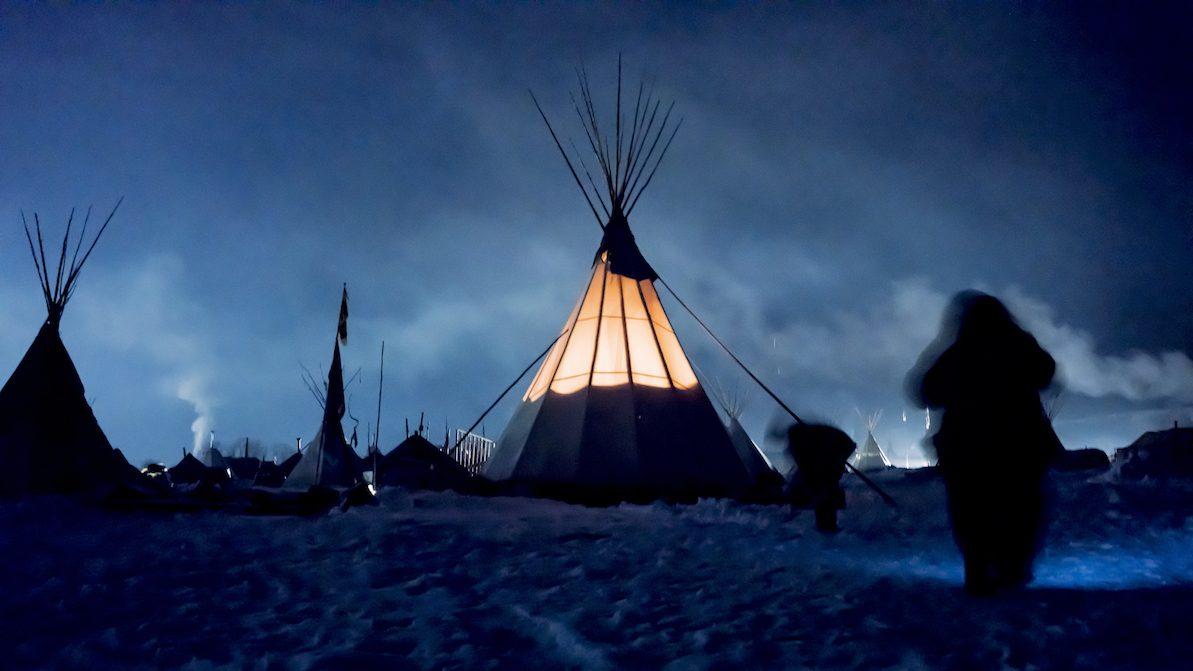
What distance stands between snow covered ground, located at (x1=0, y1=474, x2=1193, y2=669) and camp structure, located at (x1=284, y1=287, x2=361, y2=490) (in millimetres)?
10149

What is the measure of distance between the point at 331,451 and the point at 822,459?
12922 mm

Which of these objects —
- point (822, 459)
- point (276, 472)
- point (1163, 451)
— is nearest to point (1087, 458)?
point (1163, 451)

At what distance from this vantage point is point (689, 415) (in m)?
9.67

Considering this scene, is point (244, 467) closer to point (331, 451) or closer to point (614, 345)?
point (331, 451)

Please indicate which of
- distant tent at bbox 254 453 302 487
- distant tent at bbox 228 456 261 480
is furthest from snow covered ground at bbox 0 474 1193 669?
distant tent at bbox 228 456 261 480

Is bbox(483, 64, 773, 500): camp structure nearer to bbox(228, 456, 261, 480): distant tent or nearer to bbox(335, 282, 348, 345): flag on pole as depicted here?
bbox(335, 282, 348, 345): flag on pole

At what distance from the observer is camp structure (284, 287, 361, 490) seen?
615 inches

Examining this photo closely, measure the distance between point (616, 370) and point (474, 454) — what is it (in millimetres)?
9713

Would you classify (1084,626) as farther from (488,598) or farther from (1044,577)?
→ (488,598)

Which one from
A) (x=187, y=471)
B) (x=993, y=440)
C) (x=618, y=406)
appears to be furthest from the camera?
(x=187, y=471)

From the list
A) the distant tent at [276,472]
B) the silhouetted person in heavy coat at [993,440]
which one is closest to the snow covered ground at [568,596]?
the silhouetted person in heavy coat at [993,440]

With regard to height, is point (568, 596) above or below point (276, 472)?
below

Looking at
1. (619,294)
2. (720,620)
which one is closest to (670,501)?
(619,294)

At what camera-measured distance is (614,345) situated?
33.0 ft
